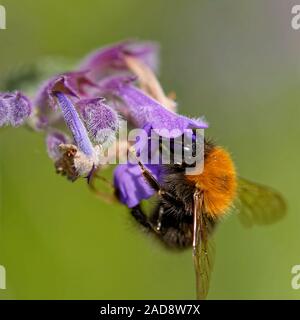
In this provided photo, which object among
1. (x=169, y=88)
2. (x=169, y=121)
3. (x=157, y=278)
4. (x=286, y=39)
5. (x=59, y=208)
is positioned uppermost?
(x=286, y=39)

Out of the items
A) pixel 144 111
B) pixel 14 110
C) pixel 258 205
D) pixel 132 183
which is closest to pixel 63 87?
pixel 14 110

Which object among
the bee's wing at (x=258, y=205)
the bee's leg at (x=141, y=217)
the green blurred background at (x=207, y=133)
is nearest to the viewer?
the bee's leg at (x=141, y=217)

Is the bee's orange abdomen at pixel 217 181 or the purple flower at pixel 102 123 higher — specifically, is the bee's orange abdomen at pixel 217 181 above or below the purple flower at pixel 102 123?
below

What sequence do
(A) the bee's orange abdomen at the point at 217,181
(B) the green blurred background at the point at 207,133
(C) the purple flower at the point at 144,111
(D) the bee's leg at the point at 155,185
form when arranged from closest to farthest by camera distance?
1. (C) the purple flower at the point at 144,111
2. (D) the bee's leg at the point at 155,185
3. (A) the bee's orange abdomen at the point at 217,181
4. (B) the green blurred background at the point at 207,133

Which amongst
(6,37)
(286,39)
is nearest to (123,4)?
(6,37)

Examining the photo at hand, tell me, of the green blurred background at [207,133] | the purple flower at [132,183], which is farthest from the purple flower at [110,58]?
the green blurred background at [207,133]

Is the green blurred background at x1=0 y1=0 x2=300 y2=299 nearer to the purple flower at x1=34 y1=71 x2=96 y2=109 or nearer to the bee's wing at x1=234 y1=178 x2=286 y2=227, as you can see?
the bee's wing at x1=234 y1=178 x2=286 y2=227

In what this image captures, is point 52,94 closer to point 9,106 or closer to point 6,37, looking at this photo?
Answer: point 9,106

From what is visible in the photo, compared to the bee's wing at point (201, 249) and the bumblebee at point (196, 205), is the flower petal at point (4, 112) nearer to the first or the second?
the bumblebee at point (196, 205)
